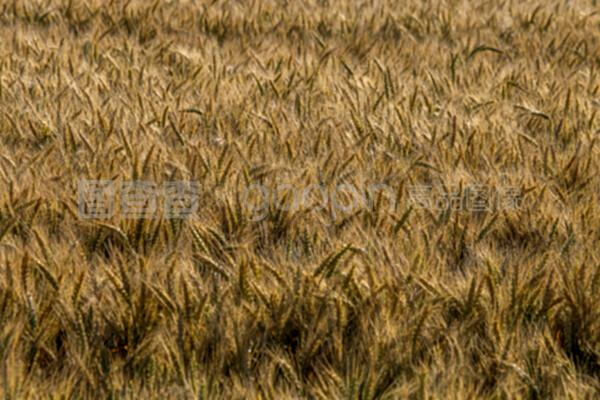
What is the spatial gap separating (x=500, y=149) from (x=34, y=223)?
134cm

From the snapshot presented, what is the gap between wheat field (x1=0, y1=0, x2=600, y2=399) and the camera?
1486 mm

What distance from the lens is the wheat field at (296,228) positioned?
149cm

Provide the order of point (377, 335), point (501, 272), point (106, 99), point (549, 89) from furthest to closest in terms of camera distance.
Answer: point (549, 89) → point (106, 99) → point (501, 272) → point (377, 335)

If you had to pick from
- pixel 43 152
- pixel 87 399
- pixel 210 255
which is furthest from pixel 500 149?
pixel 87 399

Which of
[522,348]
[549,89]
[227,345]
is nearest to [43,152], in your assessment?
[227,345]

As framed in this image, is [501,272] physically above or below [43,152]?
above

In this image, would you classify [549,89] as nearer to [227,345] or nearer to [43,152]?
[43,152]

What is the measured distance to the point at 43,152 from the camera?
7.52 ft

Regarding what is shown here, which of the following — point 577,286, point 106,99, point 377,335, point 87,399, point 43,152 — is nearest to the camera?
point 87,399

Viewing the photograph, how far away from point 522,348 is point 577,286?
0.66 feet

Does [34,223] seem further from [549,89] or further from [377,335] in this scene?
[549,89]

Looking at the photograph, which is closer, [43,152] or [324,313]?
[324,313]

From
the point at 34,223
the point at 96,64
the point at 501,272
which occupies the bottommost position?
the point at 96,64

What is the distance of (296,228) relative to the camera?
6.67 ft
